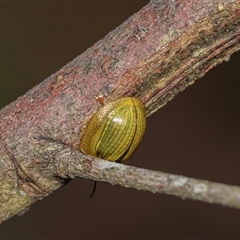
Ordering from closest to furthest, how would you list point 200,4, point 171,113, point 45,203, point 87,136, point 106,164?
1. point 106,164
2. point 200,4
3. point 87,136
4. point 45,203
5. point 171,113

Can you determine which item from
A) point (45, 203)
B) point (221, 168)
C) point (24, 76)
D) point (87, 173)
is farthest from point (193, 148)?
point (87, 173)

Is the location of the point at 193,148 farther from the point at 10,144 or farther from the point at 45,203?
the point at 10,144

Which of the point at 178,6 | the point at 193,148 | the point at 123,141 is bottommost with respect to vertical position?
the point at 123,141

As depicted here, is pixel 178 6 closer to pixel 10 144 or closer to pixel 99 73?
pixel 99 73

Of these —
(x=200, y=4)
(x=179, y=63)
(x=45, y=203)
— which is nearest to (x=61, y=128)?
(x=179, y=63)

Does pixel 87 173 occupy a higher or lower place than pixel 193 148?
lower

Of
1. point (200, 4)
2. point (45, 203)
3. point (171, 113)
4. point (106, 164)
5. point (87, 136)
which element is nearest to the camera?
point (106, 164)

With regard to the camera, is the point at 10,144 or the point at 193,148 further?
the point at 193,148
